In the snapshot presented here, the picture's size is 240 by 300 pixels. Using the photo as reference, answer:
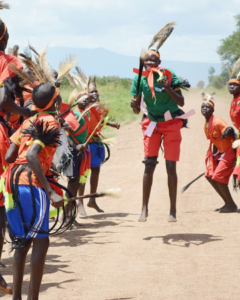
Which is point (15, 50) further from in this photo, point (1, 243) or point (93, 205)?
point (93, 205)

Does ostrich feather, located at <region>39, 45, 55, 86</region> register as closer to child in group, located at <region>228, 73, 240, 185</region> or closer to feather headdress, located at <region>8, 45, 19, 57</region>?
feather headdress, located at <region>8, 45, 19, 57</region>

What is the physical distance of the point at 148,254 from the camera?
6.23 m

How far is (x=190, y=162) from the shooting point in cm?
1371

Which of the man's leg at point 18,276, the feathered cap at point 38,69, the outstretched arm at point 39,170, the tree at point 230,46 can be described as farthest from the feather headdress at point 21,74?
the tree at point 230,46

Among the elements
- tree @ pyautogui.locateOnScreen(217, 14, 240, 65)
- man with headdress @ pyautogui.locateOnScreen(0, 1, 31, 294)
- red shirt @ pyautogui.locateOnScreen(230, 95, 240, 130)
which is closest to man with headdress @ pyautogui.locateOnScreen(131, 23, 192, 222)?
red shirt @ pyautogui.locateOnScreen(230, 95, 240, 130)

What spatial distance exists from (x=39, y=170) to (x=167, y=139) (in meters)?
3.56

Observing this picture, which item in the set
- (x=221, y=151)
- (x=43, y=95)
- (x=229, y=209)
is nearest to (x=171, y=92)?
(x=221, y=151)

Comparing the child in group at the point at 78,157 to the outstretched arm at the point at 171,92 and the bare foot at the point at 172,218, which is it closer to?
the outstretched arm at the point at 171,92

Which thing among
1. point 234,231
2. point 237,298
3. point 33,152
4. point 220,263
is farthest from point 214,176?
point 33,152

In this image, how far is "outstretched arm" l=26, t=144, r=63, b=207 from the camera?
14.1 ft

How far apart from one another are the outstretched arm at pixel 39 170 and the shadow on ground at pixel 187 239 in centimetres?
260

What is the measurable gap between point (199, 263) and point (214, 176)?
11.2 ft

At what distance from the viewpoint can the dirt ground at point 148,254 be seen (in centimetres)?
501

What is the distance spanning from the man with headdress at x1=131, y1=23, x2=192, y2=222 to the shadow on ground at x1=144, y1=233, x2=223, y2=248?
0.53 metres
